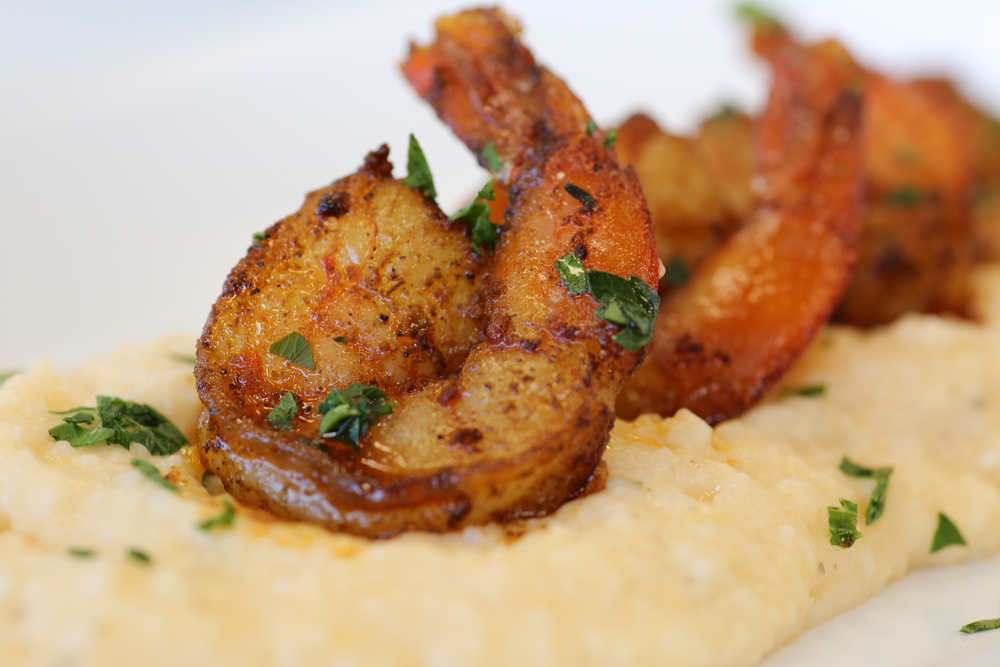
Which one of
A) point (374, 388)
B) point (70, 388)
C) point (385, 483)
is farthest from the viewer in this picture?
point (70, 388)

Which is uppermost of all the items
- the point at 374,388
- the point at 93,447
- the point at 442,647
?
the point at 374,388

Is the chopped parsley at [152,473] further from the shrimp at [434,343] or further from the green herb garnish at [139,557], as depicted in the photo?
the green herb garnish at [139,557]

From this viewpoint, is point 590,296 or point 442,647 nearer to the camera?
point 442,647

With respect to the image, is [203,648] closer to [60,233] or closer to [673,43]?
[60,233]

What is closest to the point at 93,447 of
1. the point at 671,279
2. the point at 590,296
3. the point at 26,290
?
the point at 590,296

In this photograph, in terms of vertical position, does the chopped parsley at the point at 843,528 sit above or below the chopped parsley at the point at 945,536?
above

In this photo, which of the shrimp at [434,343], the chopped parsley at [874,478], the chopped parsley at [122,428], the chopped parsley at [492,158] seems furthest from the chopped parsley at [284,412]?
the chopped parsley at [874,478]
